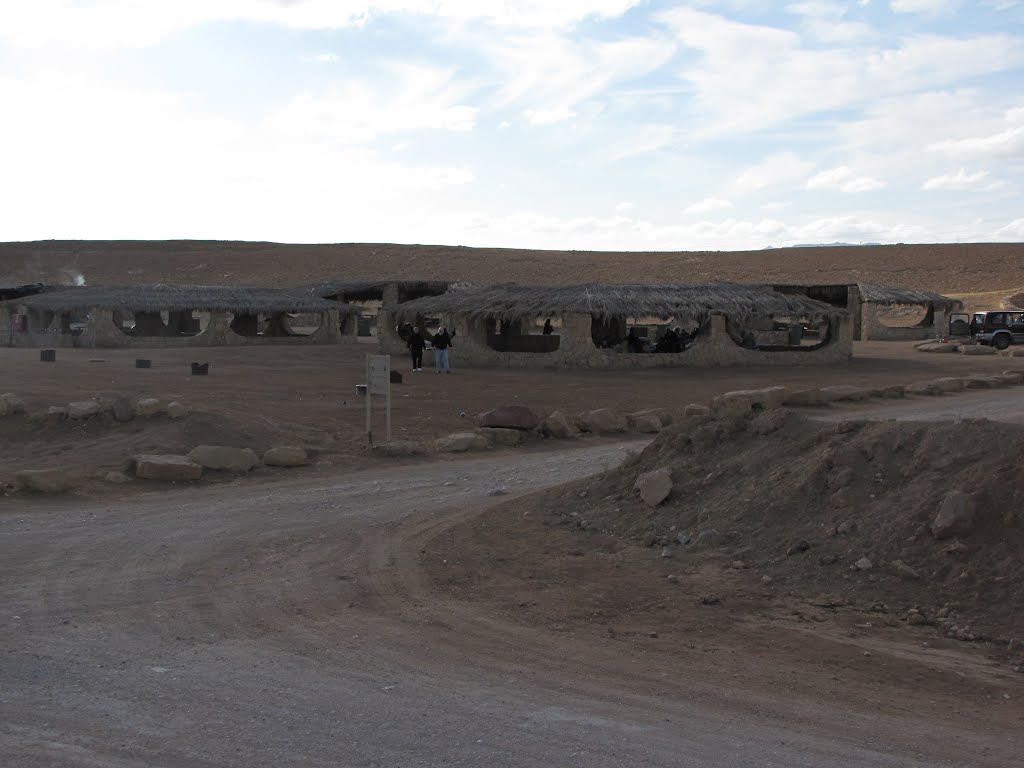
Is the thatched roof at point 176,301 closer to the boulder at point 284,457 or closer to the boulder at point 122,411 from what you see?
the boulder at point 122,411

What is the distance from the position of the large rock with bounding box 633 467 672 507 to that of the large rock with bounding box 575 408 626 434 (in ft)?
21.2

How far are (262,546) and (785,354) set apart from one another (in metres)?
21.6

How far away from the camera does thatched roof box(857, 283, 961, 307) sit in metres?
40.6

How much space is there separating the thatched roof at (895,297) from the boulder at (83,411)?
3260 cm

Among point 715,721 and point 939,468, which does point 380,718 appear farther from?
point 939,468

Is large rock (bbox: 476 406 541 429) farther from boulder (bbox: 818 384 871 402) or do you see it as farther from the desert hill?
the desert hill

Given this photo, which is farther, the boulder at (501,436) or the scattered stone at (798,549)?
the boulder at (501,436)

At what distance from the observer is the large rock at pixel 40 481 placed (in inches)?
439

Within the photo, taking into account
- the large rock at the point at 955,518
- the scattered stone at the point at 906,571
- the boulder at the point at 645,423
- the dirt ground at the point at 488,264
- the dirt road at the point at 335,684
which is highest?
the dirt ground at the point at 488,264

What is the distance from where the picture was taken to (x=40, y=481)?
11156mm

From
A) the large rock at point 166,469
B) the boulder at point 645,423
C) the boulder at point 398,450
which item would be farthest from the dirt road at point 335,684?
the boulder at point 645,423

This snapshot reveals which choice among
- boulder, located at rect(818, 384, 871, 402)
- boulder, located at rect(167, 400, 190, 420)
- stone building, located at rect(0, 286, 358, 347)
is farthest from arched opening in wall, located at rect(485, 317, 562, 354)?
boulder, located at rect(167, 400, 190, 420)

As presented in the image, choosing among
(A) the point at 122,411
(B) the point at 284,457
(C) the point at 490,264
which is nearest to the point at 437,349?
(A) the point at 122,411

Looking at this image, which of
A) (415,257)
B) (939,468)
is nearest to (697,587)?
(939,468)
